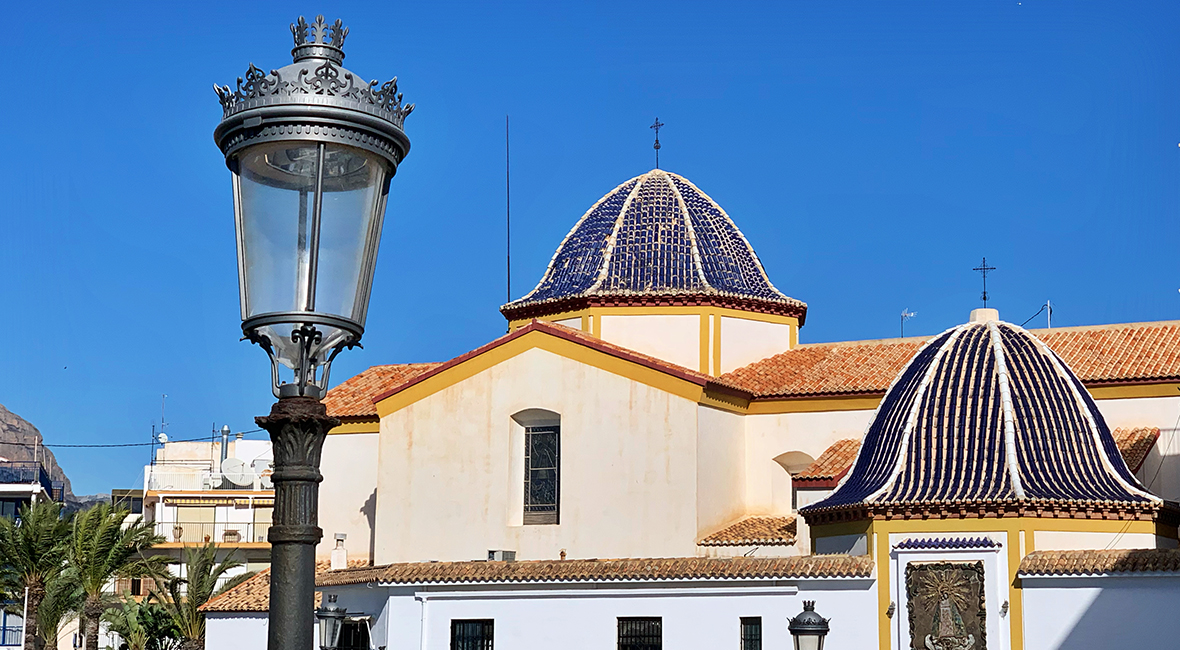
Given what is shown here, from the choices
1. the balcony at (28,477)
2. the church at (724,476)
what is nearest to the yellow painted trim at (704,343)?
the church at (724,476)

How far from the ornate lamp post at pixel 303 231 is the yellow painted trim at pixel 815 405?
2190 centimetres

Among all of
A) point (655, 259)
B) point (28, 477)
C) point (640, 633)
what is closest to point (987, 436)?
point (640, 633)

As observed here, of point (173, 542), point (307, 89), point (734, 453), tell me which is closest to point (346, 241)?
point (307, 89)

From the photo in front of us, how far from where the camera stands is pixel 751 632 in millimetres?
21938

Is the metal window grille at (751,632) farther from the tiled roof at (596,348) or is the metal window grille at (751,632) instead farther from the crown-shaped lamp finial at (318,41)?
the crown-shaped lamp finial at (318,41)

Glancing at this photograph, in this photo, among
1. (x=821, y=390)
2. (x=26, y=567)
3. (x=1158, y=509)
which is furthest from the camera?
(x=26, y=567)

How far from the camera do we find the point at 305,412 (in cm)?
599

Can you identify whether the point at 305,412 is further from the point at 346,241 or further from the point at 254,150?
the point at 254,150

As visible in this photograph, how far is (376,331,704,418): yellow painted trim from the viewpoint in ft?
84.5

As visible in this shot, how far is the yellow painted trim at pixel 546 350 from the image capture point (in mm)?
25750

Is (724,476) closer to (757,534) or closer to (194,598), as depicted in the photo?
(757,534)

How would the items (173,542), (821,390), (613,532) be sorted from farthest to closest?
(173,542) < (821,390) < (613,532)

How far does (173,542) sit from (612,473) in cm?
2445

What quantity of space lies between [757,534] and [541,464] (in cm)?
427
